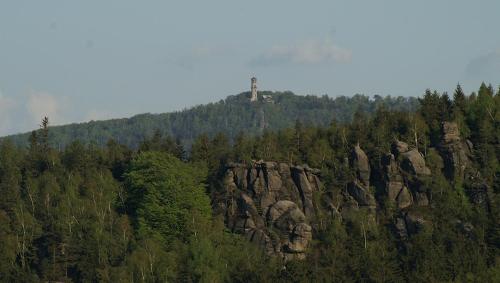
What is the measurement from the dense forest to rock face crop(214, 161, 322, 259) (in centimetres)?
19

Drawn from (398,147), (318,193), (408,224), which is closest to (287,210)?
(318,193)

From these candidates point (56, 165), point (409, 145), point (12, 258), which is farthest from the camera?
point (56, 165)

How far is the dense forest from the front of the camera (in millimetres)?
128250

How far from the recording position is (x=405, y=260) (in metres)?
128

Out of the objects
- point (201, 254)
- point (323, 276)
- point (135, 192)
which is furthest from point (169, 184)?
point (323, 276)

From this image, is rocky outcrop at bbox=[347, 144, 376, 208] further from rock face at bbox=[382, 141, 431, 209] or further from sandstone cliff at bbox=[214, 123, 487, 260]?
rock face at bbox=[382, 141, 431, 209]

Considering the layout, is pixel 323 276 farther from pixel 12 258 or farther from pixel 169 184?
pixel 12 258

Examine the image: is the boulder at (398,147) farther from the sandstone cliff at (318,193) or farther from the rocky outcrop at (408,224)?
the rocky outcrop at (408,224)

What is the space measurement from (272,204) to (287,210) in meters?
2.25

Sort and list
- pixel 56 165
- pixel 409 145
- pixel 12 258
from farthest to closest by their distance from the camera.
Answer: pixel 56 165, pixel 409 145, pixel 12 258

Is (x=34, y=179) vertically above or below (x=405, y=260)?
above

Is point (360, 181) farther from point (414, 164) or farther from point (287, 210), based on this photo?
point (287, 210)

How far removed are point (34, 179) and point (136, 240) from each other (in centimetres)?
1987

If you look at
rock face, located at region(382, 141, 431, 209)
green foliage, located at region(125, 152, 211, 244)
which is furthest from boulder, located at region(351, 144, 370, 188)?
green foliage, located at region(125, 152, 211, 244)
